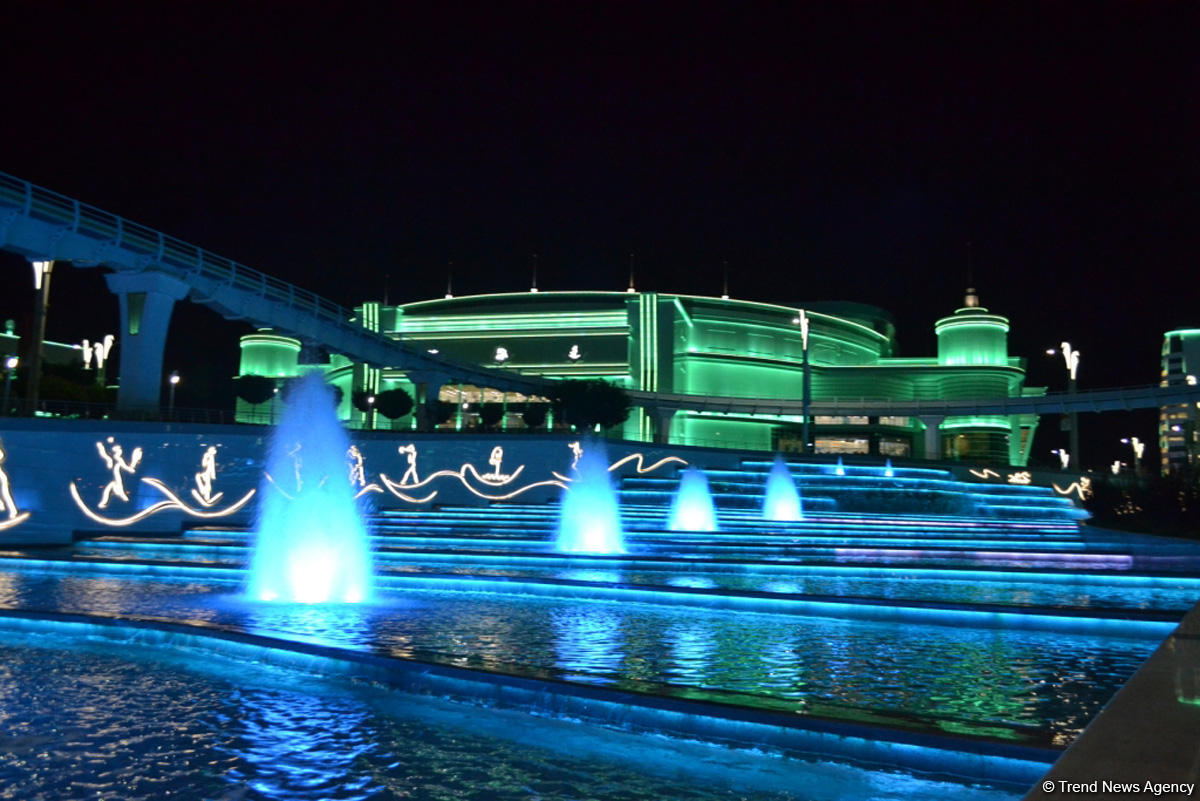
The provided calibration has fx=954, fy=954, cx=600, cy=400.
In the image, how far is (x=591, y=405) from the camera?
144 ft

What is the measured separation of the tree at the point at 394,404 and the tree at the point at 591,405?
23.1 ft

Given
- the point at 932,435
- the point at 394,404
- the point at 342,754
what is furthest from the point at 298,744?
the point at 932,435

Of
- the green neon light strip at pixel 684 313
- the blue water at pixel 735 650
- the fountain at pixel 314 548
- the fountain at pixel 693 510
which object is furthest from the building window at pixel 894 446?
the fountain at pixel 314 548

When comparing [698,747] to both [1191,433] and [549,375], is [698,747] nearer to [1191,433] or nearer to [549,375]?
[549,375]

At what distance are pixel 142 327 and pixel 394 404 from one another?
15952 millimetres

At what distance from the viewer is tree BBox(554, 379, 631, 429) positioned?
144ft

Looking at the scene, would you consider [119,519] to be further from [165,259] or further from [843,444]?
[843,444]

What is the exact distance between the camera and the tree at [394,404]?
140ft

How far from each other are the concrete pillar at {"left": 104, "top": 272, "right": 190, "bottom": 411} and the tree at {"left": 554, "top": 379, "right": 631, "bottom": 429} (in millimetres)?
19818

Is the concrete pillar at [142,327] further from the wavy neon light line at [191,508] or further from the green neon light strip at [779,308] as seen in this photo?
the green neon light strip at [779,308]

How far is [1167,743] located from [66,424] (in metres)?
24.5

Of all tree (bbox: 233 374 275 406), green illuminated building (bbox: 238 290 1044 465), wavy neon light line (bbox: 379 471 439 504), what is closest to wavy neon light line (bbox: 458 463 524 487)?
wavy neon light line (bbox: 379 471 439 504)

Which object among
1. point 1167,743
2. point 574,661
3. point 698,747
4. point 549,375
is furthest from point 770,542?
point 549,375

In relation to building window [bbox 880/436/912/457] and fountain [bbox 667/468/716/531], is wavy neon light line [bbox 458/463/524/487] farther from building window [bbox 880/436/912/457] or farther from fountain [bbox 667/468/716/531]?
building window [bbox 880/436/912/457]
